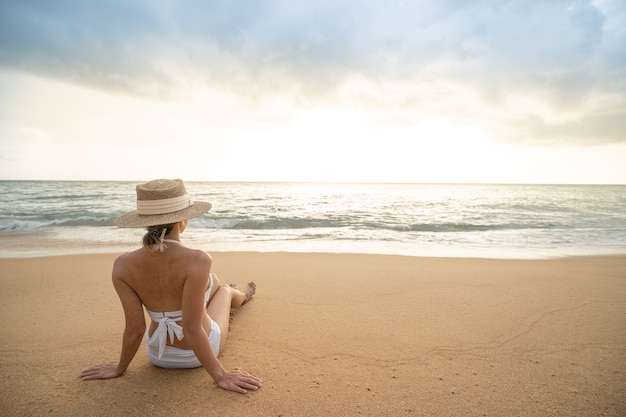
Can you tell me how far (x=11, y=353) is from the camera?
285cm

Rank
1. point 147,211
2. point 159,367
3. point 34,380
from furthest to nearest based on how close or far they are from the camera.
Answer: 1. point 159,367
2. point 34,380
3. point 147,211

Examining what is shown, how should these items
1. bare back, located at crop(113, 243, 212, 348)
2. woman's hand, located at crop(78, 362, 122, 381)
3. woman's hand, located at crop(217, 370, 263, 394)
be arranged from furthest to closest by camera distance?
woman's hand, located at crop(78, 362, 122, 381)
woman's hand, located at crop(217, 370, 263, 394)
bare back, located at crop(113, 243, 212, 348)

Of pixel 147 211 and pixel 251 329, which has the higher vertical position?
pixel 147 211

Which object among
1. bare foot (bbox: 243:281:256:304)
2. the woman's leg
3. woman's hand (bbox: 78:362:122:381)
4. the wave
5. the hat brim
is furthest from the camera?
the wave

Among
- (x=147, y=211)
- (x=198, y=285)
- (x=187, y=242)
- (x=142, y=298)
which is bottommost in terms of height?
(x=187, y=242)

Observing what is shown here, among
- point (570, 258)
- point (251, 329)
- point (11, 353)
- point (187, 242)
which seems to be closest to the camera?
point (11, 353)

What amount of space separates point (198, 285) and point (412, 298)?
3.09 meters

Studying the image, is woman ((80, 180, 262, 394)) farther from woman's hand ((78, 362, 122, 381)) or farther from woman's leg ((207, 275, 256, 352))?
woman's leg ((207, 275, 256, 352))

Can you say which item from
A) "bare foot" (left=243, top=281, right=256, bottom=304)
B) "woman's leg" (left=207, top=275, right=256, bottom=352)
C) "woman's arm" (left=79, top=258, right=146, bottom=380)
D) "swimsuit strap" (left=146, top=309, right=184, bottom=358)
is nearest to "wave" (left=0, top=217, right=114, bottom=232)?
"bare foot" (left=243, top=281, right=256, bottom=304)

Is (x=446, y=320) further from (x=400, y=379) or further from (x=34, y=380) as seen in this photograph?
(x=34, y=380)

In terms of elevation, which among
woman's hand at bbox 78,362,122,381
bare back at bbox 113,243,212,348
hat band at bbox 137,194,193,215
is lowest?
woman's hand at bbox 78,362,122,381

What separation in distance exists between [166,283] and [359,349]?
1812 millimetres

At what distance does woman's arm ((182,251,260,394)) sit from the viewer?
212cm

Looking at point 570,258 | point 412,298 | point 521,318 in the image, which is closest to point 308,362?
point 412,298
